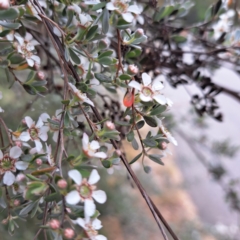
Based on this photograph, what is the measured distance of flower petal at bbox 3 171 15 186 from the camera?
0.92ft

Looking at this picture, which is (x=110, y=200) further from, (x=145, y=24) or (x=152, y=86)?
(x=152, y=86)

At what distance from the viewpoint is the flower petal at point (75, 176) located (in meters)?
0.21

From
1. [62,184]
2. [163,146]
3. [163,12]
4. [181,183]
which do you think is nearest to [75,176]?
[62,184]

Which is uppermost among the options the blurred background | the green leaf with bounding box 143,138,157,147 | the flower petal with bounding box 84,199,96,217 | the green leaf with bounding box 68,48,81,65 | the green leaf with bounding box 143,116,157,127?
the green leaf with bounding box 68,48,81,65

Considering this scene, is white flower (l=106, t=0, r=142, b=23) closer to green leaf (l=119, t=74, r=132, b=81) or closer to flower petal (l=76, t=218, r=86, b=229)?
green leaf (l=119, t=74, r=132, b=81)

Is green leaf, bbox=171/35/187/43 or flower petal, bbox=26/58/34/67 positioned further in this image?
green leaf, bbox=171/35/187/43

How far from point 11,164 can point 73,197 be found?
0.33 ft

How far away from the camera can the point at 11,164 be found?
0.93ft

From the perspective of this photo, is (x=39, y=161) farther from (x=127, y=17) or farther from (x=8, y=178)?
(x=127, y=17)

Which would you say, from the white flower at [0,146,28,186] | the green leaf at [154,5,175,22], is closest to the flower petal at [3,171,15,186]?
the white flower at [0,146,28,186]

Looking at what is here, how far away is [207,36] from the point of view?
599 mm

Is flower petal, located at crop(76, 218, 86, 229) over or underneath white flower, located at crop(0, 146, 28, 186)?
over

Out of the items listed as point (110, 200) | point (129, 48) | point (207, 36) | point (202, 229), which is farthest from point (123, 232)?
point (129, 48)

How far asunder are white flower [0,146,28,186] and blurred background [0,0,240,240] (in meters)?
0.14
